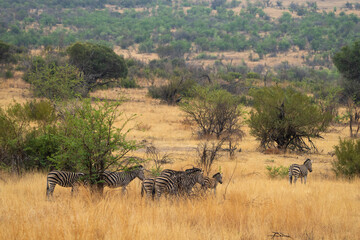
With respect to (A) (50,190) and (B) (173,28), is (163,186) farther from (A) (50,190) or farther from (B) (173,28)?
(B) (173,28)

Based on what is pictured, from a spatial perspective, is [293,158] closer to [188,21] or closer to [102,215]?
[102,215]

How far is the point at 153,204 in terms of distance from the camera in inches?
287

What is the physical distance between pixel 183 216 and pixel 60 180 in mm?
3003

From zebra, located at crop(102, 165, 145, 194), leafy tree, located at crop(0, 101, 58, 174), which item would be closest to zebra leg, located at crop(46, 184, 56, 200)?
zebra, located at crop(102, 165, 145, 194)

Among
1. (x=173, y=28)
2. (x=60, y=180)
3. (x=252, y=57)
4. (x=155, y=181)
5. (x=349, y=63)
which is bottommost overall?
(x=60, y=180)

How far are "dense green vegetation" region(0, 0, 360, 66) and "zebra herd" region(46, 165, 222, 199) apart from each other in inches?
3114

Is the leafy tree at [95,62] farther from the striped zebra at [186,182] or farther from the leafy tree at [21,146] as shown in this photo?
the striped zebra at [186,182]

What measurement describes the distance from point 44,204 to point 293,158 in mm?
12321

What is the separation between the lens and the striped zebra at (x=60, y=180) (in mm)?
8039

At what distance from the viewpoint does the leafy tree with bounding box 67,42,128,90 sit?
4259 cm

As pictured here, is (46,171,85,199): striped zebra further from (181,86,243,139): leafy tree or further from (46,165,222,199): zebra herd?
(181,86,243,139): leafy tree

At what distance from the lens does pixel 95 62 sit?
43125 mm

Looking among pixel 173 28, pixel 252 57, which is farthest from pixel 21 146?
pixel 173 28

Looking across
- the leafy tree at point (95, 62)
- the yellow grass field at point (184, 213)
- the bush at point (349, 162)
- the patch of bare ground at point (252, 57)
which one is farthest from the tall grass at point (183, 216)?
the patch of bare ground at point (252, 57)
